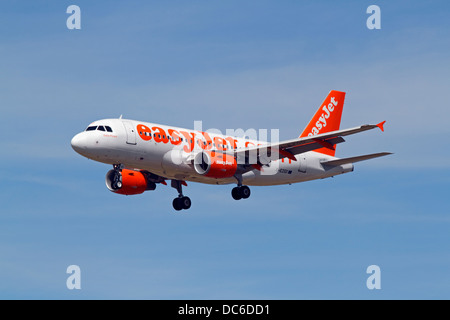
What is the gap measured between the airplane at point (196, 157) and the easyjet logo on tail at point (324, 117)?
2.93 m

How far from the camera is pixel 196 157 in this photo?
64312mm

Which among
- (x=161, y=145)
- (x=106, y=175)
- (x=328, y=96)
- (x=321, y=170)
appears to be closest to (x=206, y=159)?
(x=161, y=145)

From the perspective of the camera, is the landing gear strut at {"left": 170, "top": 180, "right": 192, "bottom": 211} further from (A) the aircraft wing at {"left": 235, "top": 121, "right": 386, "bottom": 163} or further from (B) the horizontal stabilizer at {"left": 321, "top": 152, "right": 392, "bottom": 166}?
(B) the horizontal stabilizer at {"left": 321, "top": 152, "right": 392, "bottom": 166}

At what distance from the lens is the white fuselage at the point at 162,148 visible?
6116 centimetres

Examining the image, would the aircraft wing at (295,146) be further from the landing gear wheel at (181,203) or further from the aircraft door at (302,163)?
the landing gear wheel at (181,203)

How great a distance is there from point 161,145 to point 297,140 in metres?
9.40

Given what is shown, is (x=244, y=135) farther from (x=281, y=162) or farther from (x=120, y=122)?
(x=120, y=122)

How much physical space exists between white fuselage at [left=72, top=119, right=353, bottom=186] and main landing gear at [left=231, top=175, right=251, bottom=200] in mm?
624

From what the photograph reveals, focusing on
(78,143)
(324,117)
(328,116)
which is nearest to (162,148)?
(78,143)

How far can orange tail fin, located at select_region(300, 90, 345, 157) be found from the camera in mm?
77000

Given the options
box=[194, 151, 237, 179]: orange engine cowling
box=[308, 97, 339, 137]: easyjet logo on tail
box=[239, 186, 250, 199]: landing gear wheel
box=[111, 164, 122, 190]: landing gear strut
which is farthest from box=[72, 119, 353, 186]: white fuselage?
box=[308, 97, 339, 137]: easyjet logo on tail

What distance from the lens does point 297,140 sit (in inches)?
2502

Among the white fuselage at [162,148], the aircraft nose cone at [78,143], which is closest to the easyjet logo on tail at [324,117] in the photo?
the white fuselage at [162,148]

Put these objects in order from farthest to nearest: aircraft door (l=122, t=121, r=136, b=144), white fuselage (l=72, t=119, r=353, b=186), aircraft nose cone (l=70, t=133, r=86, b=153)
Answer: aircraft door (l=122, t=121, r=136, b=144) → white fuselage (l=72, t=119, r=353, b=186) → aircraft nose cone (l=70, t=133, r=86, b=153)
